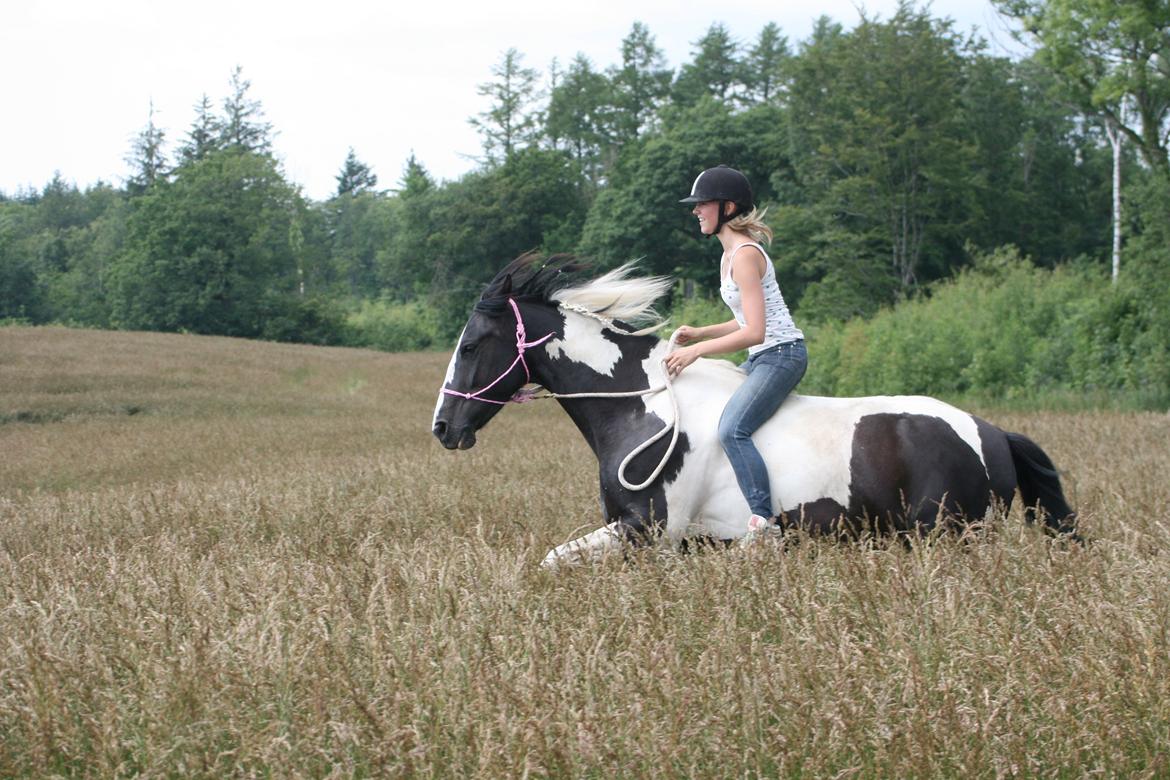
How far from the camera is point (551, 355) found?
5734 millimetres

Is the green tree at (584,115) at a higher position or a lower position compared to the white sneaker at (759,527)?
higher

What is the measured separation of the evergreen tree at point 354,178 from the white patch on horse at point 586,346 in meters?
142

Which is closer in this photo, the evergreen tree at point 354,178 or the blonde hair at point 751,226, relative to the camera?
the blonde hair at point 751,226

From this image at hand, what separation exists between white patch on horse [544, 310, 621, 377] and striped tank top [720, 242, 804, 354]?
0.64 metres

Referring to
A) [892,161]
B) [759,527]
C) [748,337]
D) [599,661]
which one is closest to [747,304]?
[748,337]

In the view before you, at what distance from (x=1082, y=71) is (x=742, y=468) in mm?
24810

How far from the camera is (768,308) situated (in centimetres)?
557

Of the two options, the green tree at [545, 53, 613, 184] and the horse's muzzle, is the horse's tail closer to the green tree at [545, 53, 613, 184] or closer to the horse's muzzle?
the horse's muzzle

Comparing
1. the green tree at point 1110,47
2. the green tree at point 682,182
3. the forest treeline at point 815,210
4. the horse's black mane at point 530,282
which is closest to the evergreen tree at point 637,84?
the forest treeline at point 815,210

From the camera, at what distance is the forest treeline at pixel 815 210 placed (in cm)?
2377

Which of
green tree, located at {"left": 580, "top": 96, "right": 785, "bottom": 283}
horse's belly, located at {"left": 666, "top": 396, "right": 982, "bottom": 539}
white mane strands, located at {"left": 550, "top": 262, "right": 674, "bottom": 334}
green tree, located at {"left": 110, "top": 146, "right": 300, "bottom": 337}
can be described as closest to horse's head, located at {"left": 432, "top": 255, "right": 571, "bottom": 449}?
white mane strands, located at {"left": 550, "top": 262, "right": 674, "bottom": 334}

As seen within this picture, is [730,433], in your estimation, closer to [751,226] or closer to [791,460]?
[791,460]

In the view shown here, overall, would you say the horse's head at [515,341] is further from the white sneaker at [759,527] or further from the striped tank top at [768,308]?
the white sneaker at [759,527]

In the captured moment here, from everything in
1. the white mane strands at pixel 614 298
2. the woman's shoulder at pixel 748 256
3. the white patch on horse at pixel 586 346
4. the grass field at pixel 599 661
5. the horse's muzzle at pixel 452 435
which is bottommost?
the grass field at pixel 599 661
